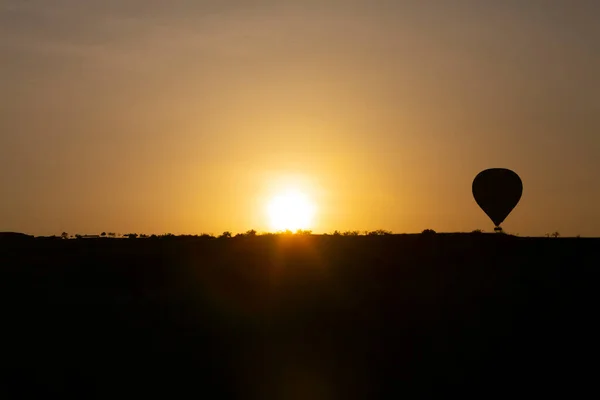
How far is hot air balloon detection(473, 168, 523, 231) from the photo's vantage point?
58062 mm

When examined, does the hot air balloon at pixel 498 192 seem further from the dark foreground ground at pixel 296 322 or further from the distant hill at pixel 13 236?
the distant hill at pixel 13 236

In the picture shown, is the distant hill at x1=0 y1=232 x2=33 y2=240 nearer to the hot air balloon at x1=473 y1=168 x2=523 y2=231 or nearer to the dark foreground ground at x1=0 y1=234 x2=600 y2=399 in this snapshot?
the dark foreground ground at x1=0 y1=234 x2=600 y2=399

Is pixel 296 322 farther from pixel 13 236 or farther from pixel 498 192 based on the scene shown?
pixel 498 192

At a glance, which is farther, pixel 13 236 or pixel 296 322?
pixel 13 236

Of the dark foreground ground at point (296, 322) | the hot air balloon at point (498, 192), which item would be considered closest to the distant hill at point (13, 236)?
the dark foreground ground at point (296, 322)

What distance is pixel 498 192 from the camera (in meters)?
58.3

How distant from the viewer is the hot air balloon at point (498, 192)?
58.1m

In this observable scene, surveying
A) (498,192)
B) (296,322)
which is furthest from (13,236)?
(498,192)

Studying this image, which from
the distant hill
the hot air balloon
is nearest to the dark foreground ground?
the distant hill

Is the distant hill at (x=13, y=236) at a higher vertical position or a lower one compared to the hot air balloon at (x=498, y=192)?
lower

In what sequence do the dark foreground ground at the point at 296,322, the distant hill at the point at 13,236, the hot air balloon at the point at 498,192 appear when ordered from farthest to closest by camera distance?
1. the hot air balloon at the point at 498,192
2. the distant hill at the point at 13,236
3. the dark foreground ground at the point at 296,322

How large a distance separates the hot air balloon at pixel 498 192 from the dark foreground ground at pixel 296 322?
1933cm

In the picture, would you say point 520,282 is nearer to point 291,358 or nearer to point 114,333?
point 291,358

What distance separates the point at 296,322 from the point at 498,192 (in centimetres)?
3382
